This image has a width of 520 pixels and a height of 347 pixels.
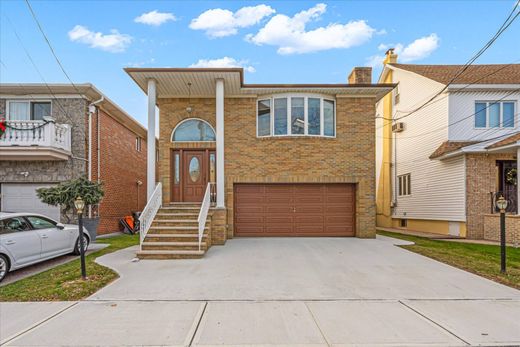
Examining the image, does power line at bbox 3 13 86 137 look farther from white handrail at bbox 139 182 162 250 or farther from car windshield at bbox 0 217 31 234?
car windshield at bbox 0 217 31 234

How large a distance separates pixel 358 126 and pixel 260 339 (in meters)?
10.1

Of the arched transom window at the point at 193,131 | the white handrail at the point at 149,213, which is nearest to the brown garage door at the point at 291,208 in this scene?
the arched transom window at the point at 193,131

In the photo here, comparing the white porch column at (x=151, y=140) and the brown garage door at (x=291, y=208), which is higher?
the white porch column at (x=151, y=140)

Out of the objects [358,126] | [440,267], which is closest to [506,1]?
[358,126]

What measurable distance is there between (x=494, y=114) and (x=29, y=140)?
1887 cm

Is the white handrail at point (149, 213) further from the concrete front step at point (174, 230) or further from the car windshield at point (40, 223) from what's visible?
the car windshield at point (40, 223)

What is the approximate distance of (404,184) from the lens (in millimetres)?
18797

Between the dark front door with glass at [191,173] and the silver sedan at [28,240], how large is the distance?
4193 mm

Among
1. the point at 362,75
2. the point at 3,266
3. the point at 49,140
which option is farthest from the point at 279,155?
the point at 3,266

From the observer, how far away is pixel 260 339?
3.86 m

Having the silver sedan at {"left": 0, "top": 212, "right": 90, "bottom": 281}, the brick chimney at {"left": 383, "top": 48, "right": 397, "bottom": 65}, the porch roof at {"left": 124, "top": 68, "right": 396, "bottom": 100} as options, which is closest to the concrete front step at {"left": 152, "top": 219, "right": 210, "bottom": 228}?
the silver sedan at {"left": 0, "top": 212, "right": 90, "bottom": 281}

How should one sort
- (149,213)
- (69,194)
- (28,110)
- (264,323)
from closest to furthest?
(264,323)
(149,213)
(69,194)
(28,110)

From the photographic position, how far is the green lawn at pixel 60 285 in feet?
17.9

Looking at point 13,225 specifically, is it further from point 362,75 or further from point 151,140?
A: point 362,75
